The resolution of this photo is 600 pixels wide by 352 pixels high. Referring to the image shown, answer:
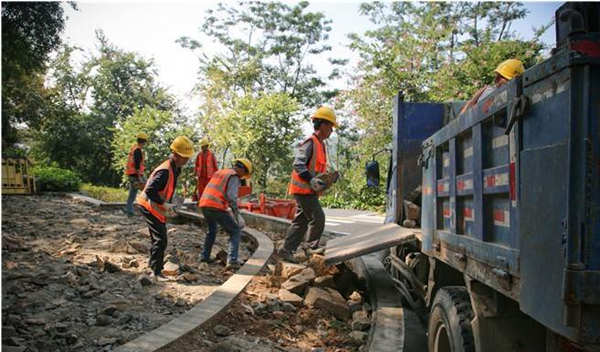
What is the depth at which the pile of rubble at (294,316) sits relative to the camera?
362 cm

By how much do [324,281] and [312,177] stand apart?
1264 millimetres

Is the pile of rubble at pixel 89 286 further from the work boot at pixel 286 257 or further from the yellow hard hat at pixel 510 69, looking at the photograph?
the yellow hard hat at pixel 510 69

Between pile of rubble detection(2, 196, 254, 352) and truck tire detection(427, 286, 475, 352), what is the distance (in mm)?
2198

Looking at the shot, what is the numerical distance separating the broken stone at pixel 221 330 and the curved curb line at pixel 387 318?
3.93ft

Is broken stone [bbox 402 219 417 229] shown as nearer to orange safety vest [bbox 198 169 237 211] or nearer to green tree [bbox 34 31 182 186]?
orange safety vest [bbox 198 169 237 211]

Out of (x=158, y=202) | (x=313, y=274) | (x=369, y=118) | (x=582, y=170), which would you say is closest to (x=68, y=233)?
(x=158, y=202)

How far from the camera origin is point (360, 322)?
414cm

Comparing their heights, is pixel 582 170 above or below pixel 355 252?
above

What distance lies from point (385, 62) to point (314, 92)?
38.1 feet

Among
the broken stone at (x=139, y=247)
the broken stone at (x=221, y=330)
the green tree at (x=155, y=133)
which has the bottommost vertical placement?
the broken stone at (x=221, y=330)

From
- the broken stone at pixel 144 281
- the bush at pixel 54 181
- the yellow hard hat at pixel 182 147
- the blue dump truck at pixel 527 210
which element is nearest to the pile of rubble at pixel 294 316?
the broken stone at pixel 144 281

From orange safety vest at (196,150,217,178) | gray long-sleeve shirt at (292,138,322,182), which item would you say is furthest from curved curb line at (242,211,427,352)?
orange safety vest at (196,150,217,178)

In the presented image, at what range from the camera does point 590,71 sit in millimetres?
1571

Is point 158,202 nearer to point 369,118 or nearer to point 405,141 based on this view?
point 405,141
